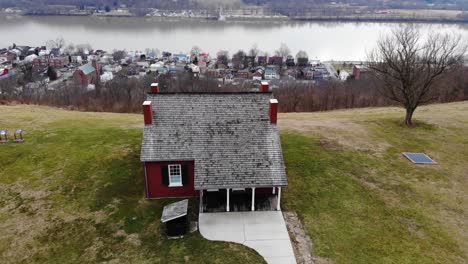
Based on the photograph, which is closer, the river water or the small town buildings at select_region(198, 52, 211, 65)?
the small town buildings at select_region(198, 52, 211, 65)

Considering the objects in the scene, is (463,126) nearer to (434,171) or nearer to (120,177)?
(434,171)

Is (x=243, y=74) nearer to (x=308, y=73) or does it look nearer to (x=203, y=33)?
(x=308, y=73)

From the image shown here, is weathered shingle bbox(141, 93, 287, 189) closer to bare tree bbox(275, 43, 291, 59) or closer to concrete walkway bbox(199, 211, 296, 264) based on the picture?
concrete walkway bbox(199, 211, 296, 264)

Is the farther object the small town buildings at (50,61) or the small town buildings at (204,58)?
the small town buildings at (50,61)

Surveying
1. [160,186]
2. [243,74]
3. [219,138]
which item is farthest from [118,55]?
[219,138]

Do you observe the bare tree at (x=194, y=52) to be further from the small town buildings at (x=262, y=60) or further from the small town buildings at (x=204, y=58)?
the small town buildings at (x=262, y=60)

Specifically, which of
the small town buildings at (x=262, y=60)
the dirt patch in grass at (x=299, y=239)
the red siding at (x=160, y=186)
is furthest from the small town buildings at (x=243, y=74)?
the dirt patch in grass at (x=299, y=239)

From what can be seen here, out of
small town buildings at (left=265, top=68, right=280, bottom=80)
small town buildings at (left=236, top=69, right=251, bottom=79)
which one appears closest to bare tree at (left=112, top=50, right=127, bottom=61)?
small town buildings at (left=236, top=69, right=251, bottom=79)

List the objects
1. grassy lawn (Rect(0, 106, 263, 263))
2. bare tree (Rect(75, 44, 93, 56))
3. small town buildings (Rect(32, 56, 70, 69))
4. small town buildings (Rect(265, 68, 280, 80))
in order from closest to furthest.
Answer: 1. grassy lawn (Rect(0, 106, 263, 263))
2. small town buildings (Rect(265, 68, 280, 80))
3. small town buildings (Rect(32, 56, 70, 69))
4. bare tree (Rect(75, 44, 93, 56))
